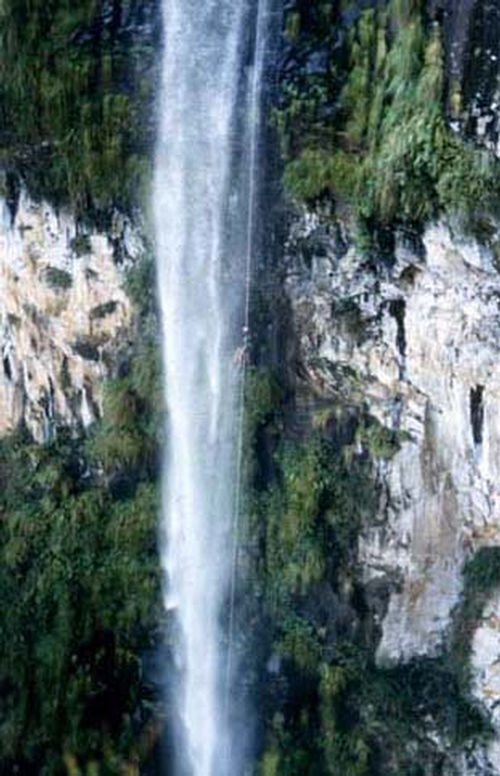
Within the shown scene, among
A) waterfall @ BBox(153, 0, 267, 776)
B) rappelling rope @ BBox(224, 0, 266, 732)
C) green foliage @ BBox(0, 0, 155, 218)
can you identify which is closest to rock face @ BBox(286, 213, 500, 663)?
rappelling rope @ BBox(224, 0, 266, 732)

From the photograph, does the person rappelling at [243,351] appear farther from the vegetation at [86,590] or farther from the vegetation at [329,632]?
the vegetation at [86,590]

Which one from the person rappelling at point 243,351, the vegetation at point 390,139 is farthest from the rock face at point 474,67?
the person rappelling at point 243,351

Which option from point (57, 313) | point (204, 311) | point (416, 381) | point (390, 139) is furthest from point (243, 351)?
point (390, 139)

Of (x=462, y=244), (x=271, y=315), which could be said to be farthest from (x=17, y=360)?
(x=462, y=244)

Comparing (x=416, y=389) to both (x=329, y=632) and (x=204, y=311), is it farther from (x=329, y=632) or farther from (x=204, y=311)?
(x=329, y=632)

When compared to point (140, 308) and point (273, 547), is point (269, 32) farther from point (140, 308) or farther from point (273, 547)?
point (273, 547)
